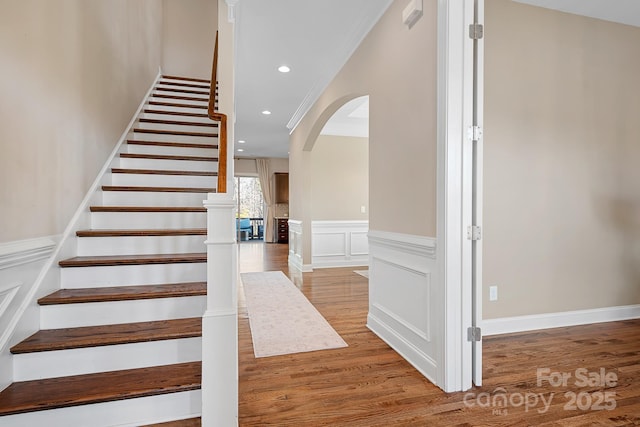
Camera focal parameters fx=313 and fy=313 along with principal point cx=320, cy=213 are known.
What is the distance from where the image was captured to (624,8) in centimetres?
286

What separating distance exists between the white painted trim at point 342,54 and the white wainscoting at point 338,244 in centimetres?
220

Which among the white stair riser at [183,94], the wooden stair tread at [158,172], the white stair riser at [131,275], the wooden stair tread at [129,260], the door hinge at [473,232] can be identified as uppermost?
the white stair riser at [183,94]

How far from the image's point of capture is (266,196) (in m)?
10.3

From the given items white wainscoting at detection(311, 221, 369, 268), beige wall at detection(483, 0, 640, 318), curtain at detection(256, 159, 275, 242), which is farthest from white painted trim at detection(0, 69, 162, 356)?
curtain at detection(256, 159, 275, 242)

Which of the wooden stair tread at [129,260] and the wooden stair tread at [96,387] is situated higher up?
the wooden stair tread at [129,260]

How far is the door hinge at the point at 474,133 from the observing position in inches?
76.4

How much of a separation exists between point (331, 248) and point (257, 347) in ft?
12.0

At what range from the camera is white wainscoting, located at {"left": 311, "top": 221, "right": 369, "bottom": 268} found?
602 cm

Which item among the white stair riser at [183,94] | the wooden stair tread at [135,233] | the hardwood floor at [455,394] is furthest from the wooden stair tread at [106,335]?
the white stair riser at [183,94]

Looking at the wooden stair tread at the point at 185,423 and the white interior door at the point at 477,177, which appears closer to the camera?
the wooden stair tread at the point at 185,423

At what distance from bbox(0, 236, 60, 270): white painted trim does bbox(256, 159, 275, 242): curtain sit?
8.28m

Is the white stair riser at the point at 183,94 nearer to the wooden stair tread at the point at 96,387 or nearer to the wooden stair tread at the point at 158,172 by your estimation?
the wooden stair tread at the point at 158,172

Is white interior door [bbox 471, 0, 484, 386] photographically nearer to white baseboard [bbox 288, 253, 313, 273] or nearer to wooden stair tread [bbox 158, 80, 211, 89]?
white baseboard [bbox 288, 253, 313, 273]

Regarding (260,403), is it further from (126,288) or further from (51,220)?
(51,220)
